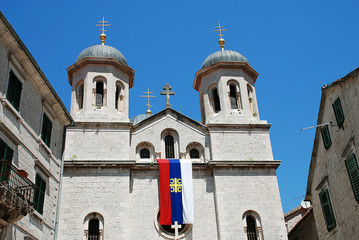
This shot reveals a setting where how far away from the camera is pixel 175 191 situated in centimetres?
2134

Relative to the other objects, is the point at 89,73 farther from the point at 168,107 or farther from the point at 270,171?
the point at 270,171

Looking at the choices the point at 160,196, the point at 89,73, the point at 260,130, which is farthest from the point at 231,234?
the point at 89,73

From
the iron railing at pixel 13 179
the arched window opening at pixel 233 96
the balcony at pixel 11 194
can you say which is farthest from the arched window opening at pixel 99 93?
the balcony at pixel 11 194

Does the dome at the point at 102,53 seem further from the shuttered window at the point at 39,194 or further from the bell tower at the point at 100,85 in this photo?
the shuttered window at the point at 39,194

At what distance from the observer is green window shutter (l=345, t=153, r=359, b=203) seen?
14273mm

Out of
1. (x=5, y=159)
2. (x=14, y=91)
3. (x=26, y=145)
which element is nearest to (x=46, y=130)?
(x=26, y=145)

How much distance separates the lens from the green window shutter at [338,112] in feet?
50.5

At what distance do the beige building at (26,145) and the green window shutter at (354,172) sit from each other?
35.0 feet

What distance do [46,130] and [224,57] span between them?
1351cm

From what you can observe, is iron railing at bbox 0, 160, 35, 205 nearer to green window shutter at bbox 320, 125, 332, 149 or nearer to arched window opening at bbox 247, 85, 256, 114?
green window shutter at bbox 320, 125, 332, 149

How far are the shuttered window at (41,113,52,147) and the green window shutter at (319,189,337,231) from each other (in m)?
11.5

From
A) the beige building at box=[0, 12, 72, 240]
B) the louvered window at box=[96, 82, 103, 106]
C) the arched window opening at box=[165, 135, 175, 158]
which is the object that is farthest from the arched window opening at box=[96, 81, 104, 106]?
the beige building at box=[0, 12, 72, 240]

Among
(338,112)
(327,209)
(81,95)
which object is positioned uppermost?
(81,95)

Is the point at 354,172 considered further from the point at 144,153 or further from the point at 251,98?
the point at 251,98
